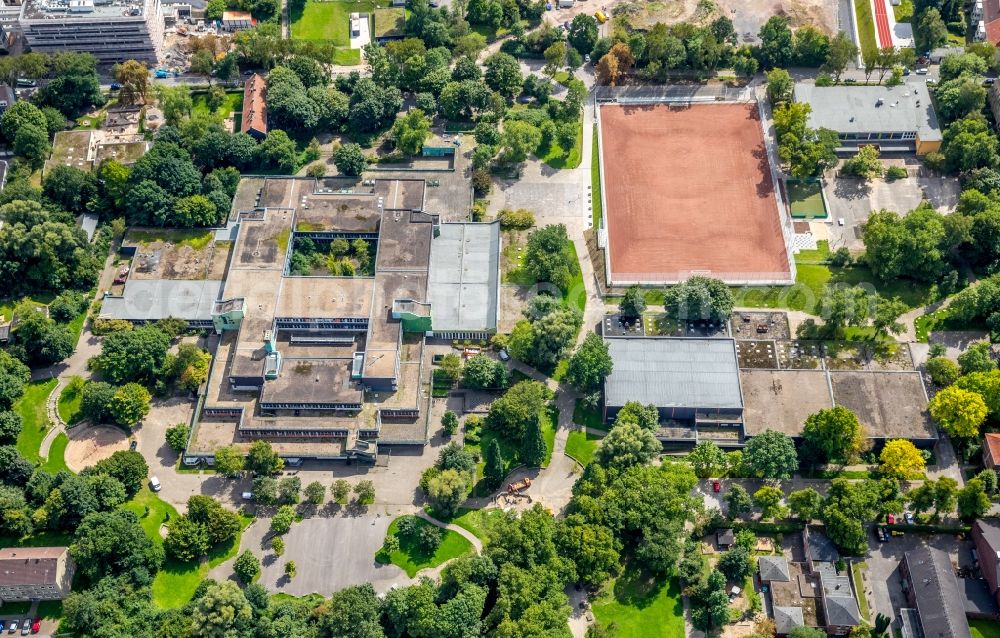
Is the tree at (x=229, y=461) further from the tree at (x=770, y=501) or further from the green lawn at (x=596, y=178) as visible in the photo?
the tree at (x=770, y=501)

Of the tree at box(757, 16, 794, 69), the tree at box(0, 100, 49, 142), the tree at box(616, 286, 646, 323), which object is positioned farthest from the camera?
the tree at box(757, 16, 794, 69)

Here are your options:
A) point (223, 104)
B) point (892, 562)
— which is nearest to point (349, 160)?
point (223, 104)

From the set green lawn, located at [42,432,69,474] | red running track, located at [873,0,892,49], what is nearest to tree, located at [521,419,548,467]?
green lawn, located at [42,432,69,474]

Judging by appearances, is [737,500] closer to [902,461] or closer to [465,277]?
[902,461]

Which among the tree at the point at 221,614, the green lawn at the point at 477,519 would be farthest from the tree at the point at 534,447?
the tree at the point at 221,614

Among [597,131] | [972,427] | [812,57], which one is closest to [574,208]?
[597,131]

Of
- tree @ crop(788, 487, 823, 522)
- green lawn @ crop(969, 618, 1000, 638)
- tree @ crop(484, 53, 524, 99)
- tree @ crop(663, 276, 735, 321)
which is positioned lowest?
green lawn @ crop(969, 618, 1000, 638)

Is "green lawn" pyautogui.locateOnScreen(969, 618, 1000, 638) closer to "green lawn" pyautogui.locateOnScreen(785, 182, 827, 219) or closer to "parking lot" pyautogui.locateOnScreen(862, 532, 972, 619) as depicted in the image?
"parking lot" pyautogui.locateOnScreen(862, 532, 972, 619)

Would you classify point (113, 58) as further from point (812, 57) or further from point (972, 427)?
point (972, 427)
